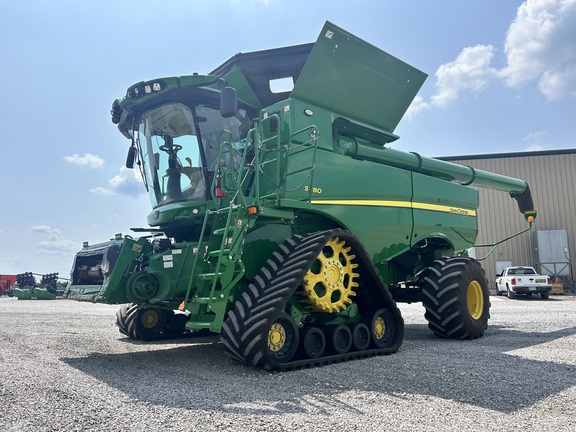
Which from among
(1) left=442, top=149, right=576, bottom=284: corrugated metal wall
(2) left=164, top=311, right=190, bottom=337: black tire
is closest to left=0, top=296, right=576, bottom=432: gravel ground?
(2) left=164, top=311, right=190, bottom=337: black tire

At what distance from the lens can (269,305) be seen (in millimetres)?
4820

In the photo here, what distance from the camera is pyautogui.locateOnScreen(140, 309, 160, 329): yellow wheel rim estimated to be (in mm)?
7602

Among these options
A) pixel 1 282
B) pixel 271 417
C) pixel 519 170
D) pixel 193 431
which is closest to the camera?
pixel 193 431

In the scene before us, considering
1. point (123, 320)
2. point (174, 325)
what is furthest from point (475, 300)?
point (123, 320)

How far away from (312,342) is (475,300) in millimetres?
3989

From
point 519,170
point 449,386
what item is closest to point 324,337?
point 449,386

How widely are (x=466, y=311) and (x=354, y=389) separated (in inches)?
154

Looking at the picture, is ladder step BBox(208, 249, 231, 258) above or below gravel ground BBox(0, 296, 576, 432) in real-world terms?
above

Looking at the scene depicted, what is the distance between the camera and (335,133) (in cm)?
→ 709

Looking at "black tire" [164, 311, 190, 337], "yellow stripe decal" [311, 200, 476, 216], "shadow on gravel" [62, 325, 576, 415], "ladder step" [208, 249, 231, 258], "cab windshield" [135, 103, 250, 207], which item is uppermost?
"cab windshield" [135, 103, 250, 207]

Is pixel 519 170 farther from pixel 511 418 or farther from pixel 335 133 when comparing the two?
pixel 511 418

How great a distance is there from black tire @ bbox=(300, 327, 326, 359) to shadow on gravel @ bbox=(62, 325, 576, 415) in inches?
10.7

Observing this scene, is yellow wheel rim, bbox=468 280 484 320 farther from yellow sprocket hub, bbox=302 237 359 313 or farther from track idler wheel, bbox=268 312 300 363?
track idler wheel, bbox=268 312 300 363

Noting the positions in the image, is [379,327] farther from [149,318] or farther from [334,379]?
[149,318]
